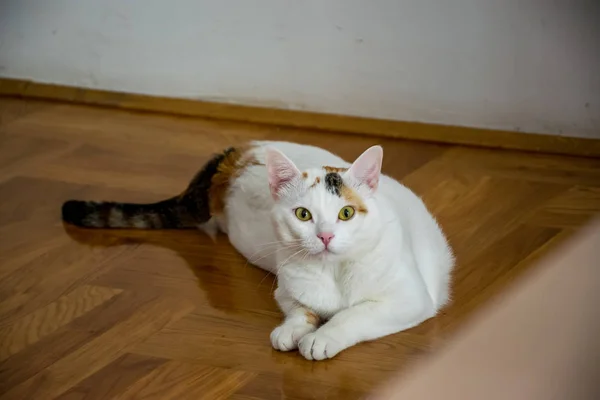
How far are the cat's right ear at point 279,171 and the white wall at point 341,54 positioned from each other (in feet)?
2.97

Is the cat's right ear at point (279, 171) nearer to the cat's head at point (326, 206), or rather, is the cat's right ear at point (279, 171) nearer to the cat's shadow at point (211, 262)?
the cat's head at point (326, 206)

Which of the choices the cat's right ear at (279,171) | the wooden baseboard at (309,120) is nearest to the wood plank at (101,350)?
the cat's right ear at (279,171)

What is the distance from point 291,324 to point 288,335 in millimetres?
28

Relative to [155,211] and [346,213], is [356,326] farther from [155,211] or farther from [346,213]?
[155,211]

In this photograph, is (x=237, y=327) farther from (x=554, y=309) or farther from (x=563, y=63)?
(x=563, y=63)

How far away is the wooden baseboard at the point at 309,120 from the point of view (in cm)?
209

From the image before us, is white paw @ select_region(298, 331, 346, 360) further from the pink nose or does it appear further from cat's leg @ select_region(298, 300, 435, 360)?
the pink nose

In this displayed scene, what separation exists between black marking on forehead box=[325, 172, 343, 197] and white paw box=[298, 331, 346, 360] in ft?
0.76

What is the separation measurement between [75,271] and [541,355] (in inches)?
44.6

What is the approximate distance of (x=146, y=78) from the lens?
2.42 meters

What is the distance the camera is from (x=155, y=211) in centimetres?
179

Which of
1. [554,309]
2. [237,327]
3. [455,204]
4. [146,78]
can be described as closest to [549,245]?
[455,204]

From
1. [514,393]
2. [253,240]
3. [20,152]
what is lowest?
[20,152]

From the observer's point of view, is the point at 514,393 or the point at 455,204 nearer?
the point at 514,393
